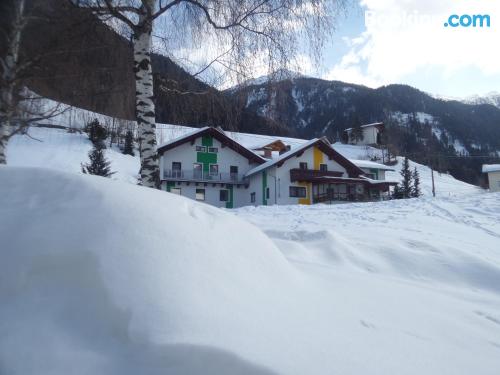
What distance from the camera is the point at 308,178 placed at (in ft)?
94.1

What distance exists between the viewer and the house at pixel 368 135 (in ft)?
224

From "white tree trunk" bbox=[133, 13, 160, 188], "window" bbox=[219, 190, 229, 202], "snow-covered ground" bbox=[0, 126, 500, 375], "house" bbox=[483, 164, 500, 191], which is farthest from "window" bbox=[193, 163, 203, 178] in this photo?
"house" bbox=[483, 164, 500, 191]

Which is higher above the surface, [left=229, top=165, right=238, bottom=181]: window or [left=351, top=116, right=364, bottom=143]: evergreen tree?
[left=351, top=116, right=364, bottom=143]: evergreen tree

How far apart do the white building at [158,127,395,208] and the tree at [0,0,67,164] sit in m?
21.0

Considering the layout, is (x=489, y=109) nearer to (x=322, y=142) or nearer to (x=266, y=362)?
(x=322, y=142)

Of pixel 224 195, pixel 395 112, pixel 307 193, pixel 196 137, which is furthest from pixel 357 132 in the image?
pixel 196 137

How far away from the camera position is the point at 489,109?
11531 centimetres

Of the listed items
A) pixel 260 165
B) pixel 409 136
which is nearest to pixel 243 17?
pixel 260 165

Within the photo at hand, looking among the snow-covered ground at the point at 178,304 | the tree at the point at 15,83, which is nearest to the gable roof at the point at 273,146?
the tree at the point at 15,83

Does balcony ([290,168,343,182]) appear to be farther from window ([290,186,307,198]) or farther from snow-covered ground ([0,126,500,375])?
snow-covered ground ([0,126,500,375])

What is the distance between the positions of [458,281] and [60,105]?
5728mm

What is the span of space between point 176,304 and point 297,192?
28.4 m

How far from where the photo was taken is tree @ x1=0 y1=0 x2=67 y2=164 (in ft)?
15.8

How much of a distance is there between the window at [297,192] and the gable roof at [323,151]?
2586 millimetres
